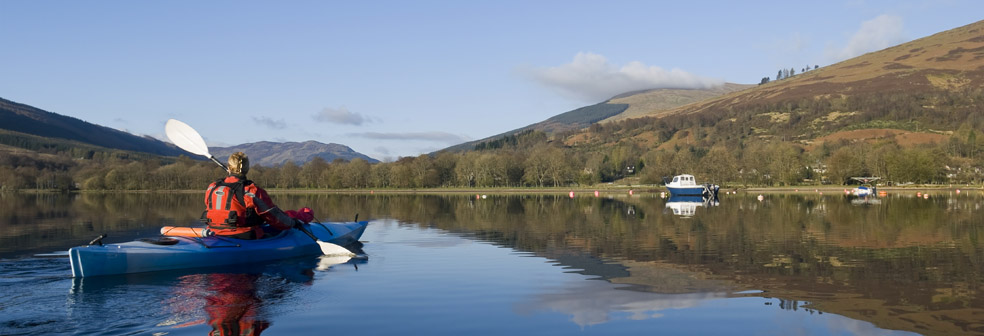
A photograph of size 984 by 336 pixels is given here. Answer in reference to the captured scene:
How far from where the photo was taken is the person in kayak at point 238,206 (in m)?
17.4

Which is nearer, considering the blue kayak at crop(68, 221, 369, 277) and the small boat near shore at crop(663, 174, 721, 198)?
the blue kayak at crop(68, 221, 369, 277)

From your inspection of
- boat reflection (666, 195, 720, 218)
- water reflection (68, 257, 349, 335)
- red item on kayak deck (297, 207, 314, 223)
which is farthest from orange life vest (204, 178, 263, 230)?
boat reflection (666, 195, 720, 218)

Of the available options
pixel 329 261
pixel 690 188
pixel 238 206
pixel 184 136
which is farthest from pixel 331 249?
pixel 690 188

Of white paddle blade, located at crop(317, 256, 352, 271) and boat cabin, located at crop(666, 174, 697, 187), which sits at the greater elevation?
boat cabin, located at crop(666, 174, 697, 187)

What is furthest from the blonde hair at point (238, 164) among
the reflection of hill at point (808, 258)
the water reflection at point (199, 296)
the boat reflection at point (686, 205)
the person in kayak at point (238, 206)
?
the boat reflection at point (686, 205)

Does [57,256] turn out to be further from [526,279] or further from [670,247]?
[670,247]

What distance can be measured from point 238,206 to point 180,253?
185 cm

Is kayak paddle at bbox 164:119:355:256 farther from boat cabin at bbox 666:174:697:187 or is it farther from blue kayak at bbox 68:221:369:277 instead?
boat cabin at bbox 666:174:697:187

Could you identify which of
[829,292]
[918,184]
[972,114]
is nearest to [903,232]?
[829,292]

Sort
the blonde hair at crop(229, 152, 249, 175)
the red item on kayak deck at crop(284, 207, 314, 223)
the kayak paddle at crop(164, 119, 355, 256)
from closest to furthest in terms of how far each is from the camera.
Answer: the blonde hair at crop(229, 152, 249, 175), the kayak paddle at crop(164, 119, 355, 256), the red item on kayak deck at crop(284, 207, 314, 223)

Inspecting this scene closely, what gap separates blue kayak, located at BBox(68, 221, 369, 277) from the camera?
15613 millimetres

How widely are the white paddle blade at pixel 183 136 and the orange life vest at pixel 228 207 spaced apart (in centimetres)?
470

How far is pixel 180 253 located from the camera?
17.0 m

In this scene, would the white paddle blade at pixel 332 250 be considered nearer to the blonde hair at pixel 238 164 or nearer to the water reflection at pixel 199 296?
the water reflection at pixel 199 296
